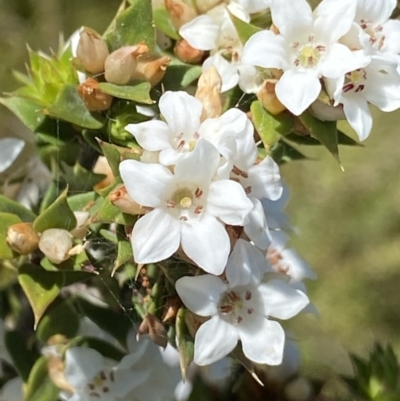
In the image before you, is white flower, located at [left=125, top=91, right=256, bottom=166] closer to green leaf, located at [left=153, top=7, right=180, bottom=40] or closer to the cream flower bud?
the cream flower bud

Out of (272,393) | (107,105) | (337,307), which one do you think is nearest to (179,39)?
(107,105)

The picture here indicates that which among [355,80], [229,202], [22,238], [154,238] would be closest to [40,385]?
[22,238]

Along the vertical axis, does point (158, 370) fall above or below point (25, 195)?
below

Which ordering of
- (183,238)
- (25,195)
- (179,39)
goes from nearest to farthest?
(183,238) < (179,39) < (25,195)

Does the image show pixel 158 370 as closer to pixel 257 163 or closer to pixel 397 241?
pixel 257 163

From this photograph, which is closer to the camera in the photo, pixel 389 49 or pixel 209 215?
pixel 209 215

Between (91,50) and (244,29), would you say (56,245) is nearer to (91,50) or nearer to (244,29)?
(91,50)
